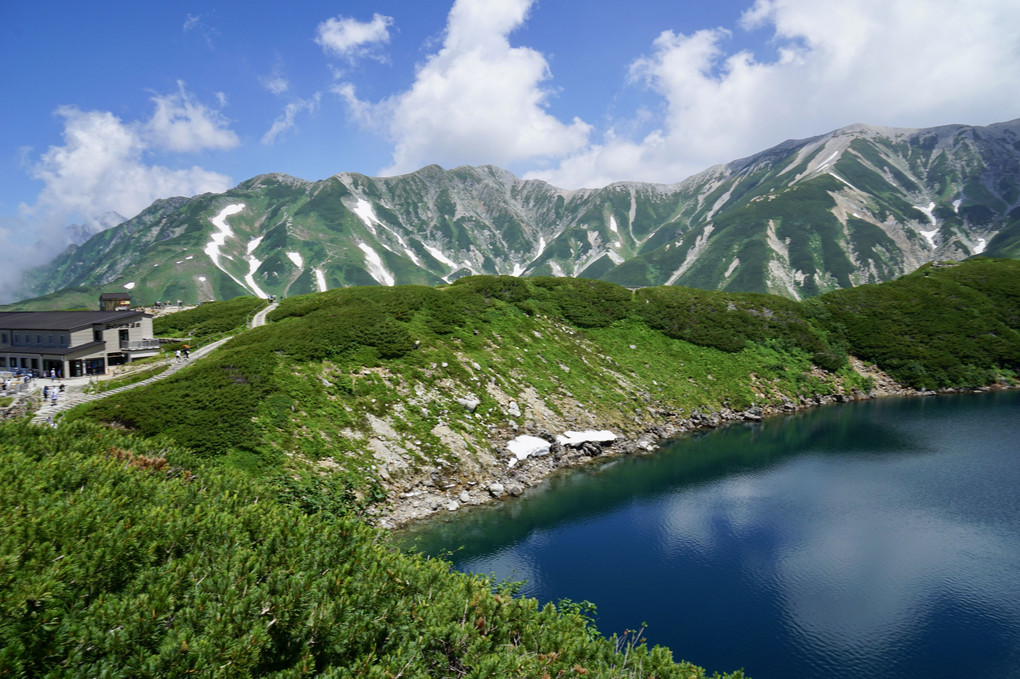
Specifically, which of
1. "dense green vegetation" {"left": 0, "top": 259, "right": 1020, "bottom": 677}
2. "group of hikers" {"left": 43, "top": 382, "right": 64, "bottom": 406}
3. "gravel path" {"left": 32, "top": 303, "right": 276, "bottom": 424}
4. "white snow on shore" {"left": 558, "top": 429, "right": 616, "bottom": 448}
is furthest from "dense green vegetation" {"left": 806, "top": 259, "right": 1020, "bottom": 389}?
"group of hikers" {"left": 43, "top": 382, "right": 64, "bottom": 406}

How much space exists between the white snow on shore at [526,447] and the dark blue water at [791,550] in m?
4.50

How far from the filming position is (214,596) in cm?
1184

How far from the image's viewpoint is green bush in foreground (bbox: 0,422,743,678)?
9.68 metres

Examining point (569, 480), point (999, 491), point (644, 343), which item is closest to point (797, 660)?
point (569, 480)

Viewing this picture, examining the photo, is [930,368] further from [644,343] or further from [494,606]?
[494,606]

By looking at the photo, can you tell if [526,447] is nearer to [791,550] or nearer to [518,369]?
[518,369]

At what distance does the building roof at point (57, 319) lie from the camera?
56.9m

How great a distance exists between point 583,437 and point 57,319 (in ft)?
227

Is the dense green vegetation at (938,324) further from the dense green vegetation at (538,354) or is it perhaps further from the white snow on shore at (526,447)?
the white snow on shore at (526,447)

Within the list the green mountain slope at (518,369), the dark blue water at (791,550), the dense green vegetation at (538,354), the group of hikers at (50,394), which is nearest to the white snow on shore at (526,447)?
the green mountain slope at (518,369)

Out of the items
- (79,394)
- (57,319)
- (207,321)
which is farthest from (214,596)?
(207,321)

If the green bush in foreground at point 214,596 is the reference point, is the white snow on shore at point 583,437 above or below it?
below

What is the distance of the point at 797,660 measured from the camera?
2631 centimetres

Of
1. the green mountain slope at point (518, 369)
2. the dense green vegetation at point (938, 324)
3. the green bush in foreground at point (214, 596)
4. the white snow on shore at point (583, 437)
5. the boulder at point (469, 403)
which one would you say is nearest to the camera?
the green bush in foreground at point (214, 596)
